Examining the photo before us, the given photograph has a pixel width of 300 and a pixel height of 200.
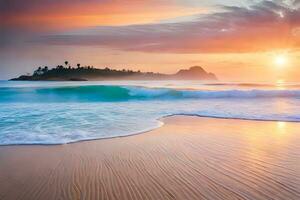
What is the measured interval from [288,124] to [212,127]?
1878 mm

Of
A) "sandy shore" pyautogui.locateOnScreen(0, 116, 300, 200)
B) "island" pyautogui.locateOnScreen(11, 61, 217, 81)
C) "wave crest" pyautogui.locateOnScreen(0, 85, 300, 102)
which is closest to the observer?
"sandy shore" pyautogui.locateOnScreen(0, 116, 300, 200)

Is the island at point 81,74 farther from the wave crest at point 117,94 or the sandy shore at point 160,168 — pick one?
the sandy shore at point 160,168

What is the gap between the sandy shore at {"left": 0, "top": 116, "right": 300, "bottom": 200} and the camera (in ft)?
10.5

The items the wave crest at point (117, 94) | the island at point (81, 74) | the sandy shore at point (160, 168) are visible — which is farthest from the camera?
the island at point (81, 74)

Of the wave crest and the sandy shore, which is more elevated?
the sandy shore

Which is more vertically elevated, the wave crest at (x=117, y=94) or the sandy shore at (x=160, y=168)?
the sandy shore at (x=160, y=168)

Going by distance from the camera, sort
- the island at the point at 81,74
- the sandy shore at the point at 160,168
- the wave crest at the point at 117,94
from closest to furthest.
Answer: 1. the sandy shore at the point at 160,168
2. the wave crest at the point at 117,94
3. the island at the point at 81,74

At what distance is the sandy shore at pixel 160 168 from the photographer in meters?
3.19

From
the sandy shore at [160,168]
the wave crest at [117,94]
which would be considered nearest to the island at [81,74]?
the wave crest at [117,94]

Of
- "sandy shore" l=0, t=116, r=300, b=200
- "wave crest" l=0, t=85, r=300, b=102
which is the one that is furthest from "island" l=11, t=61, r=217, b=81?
"sandy shore" l=0, t=116, r=300, b=200

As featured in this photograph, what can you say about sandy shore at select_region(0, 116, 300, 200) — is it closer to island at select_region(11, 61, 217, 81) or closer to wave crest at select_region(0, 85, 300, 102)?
wave crest at select_region(0, 85, 300, 102)

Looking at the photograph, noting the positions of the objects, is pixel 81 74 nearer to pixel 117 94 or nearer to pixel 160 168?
pixel 117 94

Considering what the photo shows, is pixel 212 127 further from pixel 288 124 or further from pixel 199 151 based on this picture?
pixel 199 151

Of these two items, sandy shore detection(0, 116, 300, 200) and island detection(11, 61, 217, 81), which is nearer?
sandy shore detection(0, 116, 300, 200)
